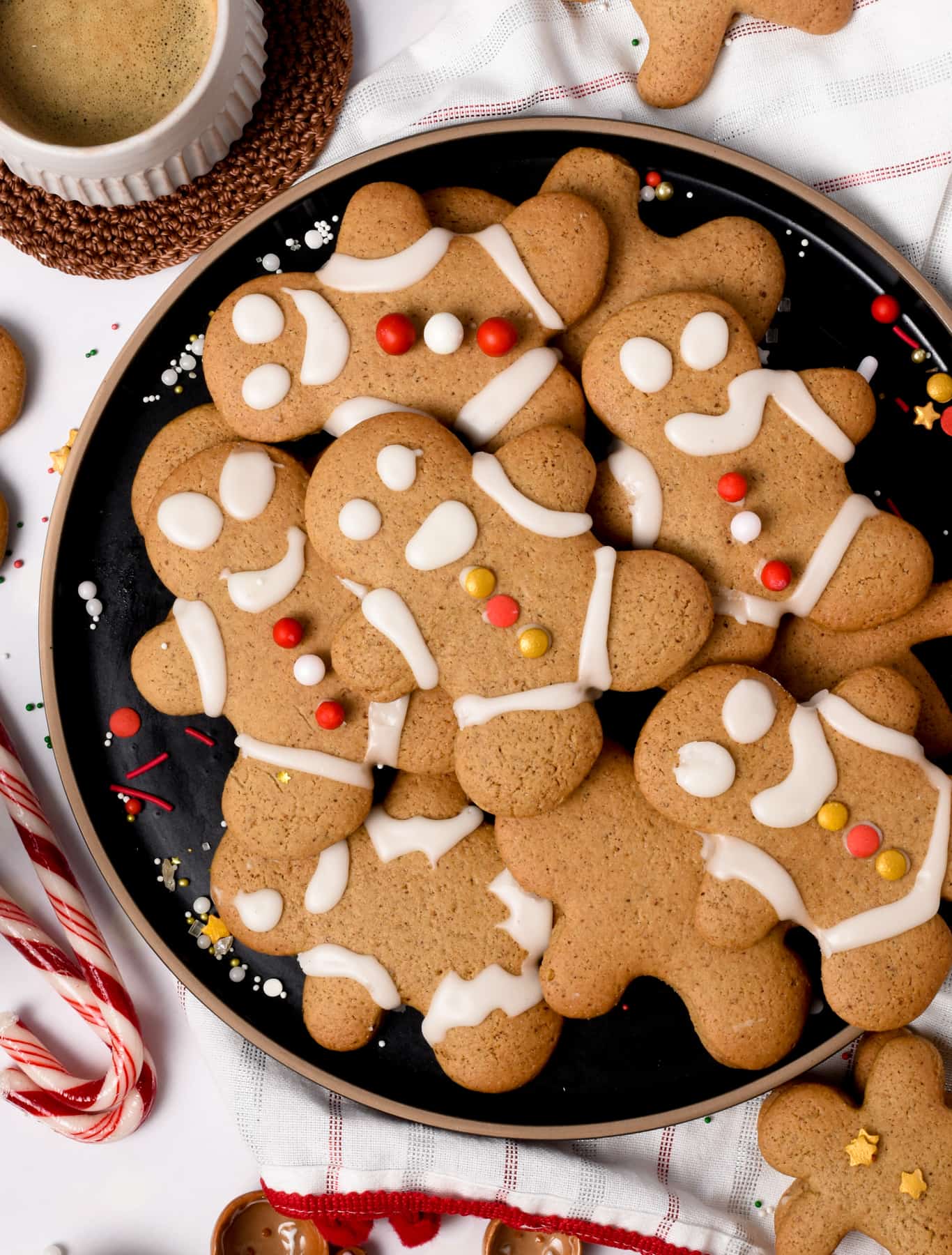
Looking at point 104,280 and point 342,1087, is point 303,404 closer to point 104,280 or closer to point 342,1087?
point 104,280

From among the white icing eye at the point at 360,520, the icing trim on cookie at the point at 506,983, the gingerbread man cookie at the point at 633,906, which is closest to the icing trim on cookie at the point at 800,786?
the gingerbread man cookie at the point at 633,906

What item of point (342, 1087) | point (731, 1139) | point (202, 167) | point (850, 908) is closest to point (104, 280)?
point (202, 167)

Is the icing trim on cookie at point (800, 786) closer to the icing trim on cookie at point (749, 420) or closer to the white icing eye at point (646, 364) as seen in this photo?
the icing trim on cookie at point (749, 420)

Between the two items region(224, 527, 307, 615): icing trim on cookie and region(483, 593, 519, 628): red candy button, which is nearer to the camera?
region(483, 593, 519, 628): red candy button

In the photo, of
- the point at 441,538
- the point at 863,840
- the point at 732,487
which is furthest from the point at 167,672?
the point at 863,840

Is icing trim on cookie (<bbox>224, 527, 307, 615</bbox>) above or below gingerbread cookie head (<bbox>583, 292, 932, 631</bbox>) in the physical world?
above

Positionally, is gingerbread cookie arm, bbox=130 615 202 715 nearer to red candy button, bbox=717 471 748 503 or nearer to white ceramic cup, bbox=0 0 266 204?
white ceramic cup, bbox=0 0 266 204

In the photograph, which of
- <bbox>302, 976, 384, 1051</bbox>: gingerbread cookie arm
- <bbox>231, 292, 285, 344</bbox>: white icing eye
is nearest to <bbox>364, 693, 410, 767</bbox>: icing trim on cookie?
<bbox>302, 976, 384, 1051</bbox>: gingerbread cookie arm

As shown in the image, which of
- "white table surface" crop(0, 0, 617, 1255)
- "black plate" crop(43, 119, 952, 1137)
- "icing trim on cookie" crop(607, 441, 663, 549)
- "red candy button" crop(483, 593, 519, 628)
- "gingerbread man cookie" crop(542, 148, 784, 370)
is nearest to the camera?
"red candy button" crop(483, 593, 519, 628)

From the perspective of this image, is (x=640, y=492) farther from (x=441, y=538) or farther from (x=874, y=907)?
(x=874, y=907)

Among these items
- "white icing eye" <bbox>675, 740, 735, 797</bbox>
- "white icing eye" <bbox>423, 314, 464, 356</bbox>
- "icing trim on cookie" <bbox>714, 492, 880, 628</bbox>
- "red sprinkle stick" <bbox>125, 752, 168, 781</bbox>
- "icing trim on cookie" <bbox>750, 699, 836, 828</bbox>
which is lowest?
"icing trim on cookie" <bbox>750, 699, 836, 828</bbox>
